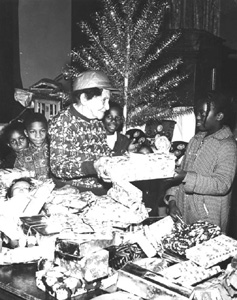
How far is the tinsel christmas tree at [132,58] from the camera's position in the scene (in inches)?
147

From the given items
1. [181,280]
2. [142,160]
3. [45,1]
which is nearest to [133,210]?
[142,160]

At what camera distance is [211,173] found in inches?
98.7

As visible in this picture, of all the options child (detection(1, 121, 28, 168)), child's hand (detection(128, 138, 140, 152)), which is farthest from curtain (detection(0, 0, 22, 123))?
child's hand (detection(128, 138, 140, 152))

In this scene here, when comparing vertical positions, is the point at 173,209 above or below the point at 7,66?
below

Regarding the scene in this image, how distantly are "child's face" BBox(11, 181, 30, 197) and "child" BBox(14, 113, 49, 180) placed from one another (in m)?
1.12

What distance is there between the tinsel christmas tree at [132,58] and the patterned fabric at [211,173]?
3.95 ft

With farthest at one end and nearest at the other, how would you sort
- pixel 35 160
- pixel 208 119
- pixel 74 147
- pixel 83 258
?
pixel 35 160 < pixel 208 119 < pixel 74 147 < pixel 83 258

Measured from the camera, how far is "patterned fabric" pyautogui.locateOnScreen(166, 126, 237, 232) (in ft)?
7.89

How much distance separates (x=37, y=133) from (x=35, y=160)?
0.20m

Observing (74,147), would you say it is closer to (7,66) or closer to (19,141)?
(19,141)

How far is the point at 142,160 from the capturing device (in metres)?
1.79

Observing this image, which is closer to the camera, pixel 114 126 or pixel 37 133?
pixel 37 133

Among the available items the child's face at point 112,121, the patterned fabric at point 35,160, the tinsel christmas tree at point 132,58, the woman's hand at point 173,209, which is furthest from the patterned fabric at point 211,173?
the tinsel christmas tree at point 132,58

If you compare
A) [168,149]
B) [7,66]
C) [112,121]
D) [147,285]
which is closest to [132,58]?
[112,121]
